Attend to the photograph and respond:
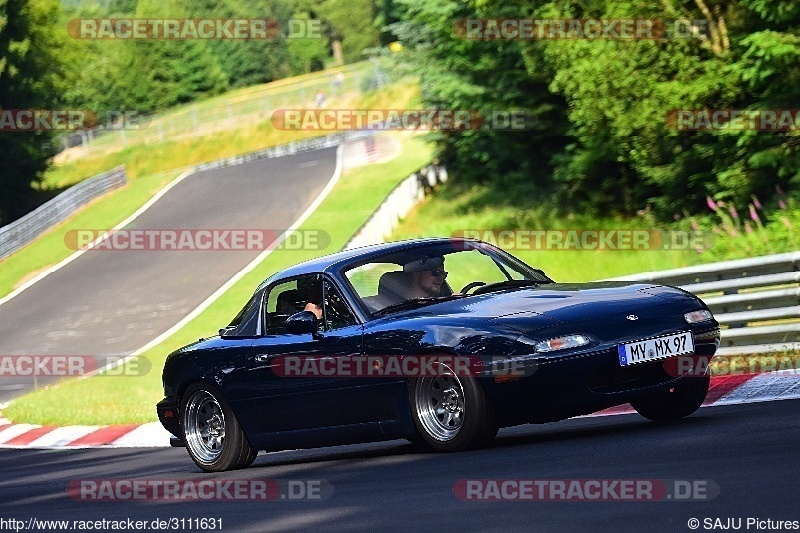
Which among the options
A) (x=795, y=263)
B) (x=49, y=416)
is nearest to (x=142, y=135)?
(x=49, y=416)

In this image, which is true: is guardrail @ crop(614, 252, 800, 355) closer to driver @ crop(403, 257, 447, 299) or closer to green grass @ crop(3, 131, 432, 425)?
driver @ crop(403, 257, 447, 299)

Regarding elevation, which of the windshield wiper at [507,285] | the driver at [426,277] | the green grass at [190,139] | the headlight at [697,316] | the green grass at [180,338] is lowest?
the green grass at [180,338]

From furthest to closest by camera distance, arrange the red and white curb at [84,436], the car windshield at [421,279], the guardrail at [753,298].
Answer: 1. the red and white curb at [84,436]
2. the guardrail at [753,298]
3. the car windshield at [421,279]

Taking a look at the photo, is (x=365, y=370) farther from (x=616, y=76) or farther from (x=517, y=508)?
(x=616, y=76)

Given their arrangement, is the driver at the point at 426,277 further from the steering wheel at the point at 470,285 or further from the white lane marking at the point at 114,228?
the white lane marking at the point at 114,228

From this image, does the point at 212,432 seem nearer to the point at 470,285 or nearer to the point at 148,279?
the point at 470,285

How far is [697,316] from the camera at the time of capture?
9.02 m

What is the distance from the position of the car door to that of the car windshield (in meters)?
0.20

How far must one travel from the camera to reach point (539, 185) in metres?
37.1

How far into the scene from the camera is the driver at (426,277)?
962cm

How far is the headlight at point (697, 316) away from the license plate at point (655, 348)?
0.11 meters

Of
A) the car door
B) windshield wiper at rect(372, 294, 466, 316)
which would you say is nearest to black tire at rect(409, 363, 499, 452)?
the car door

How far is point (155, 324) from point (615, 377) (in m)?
21.1

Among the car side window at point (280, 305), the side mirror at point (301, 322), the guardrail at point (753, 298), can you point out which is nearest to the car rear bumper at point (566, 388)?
the side mirror at point (301, 322)
